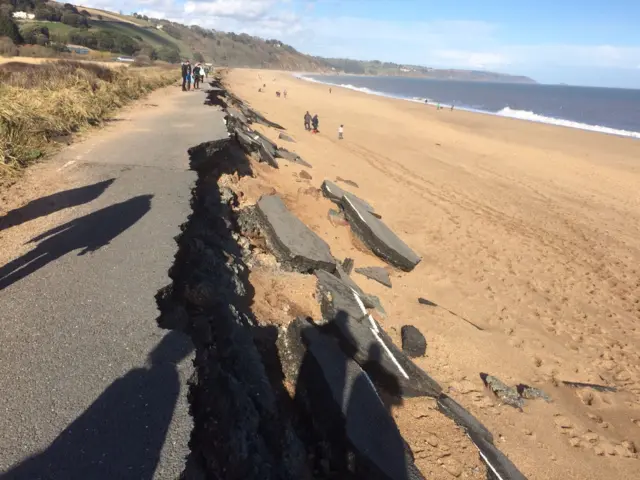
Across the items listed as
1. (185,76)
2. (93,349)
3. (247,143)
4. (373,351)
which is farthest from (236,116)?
(93,349)

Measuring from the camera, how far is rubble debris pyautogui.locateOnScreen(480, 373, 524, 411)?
4.64 metres

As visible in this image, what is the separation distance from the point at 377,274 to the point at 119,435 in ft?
17.1

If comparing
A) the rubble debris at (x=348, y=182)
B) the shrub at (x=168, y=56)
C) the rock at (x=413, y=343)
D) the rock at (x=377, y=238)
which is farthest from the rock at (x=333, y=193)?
the shrub at (x=168, y=56)

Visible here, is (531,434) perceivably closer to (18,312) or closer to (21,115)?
(18,312)

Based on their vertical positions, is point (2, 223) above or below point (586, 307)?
above

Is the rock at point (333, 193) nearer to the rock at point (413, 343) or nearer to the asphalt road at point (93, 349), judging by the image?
the asphalt road at point (93, 349)

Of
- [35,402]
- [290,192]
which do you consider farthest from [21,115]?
[35,402]

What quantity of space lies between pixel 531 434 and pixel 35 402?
4.47 metres

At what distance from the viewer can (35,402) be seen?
246 cm

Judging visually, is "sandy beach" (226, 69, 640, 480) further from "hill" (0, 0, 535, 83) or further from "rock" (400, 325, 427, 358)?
"hill" (0, 0, 535, 83)

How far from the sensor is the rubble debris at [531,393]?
189 inches

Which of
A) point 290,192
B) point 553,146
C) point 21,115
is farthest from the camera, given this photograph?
point 553,146

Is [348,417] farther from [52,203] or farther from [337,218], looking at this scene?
[337,218]

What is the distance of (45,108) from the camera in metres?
9.03
